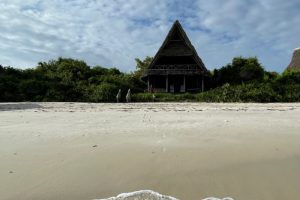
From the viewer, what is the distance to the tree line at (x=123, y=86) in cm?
1925

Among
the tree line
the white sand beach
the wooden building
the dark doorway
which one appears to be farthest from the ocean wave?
the dark doorway

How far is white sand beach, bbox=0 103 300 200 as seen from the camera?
3199mm

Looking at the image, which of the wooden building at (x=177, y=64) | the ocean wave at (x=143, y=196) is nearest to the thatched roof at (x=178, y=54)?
the wooden building at (x=177, y=64)

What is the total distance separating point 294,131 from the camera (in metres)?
6.53

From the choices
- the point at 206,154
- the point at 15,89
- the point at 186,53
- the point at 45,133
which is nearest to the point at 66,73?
the point at 15,89

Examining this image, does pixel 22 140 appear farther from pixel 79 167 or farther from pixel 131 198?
pixel 131 198

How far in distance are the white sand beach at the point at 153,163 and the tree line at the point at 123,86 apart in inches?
495

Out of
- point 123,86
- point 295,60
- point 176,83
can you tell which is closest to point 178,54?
point 176,83

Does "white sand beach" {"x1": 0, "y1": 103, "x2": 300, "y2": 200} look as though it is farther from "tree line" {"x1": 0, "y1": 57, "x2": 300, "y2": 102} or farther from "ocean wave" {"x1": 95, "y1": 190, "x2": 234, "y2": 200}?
"tree line" {"x1": 0, "y1": 57, "x2": 300, "y2": 102}

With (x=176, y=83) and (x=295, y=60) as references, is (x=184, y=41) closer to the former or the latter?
(x=176, y=83)

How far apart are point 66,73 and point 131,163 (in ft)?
78.2

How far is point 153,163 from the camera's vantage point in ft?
13.5

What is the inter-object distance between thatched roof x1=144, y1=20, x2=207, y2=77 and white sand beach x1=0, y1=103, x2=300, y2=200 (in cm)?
1783

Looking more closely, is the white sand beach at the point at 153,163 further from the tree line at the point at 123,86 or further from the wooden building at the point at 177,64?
the wooden building at the point at 177,64
